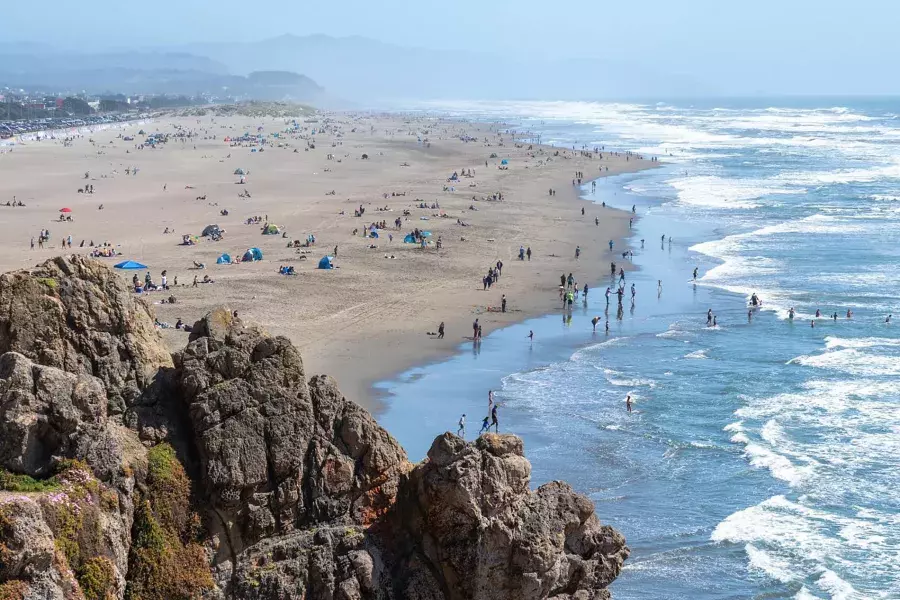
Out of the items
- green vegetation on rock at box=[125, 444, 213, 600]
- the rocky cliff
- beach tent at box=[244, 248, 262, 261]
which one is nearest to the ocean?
the rocky cliff

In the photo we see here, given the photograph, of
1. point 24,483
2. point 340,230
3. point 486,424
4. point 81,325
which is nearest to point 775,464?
point 486,424

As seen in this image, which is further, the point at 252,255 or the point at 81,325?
the point at 252,255

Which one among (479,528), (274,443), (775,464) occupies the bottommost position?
(775,464)

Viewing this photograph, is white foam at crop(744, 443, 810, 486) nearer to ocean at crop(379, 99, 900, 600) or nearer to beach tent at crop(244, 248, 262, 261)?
ocean at crop(379, 99, 900, 600)

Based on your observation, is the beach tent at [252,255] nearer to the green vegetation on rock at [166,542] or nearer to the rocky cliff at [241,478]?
the rocky cliff at [241,478]

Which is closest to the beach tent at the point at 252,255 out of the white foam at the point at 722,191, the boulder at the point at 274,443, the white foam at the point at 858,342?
the white foam at the point at 858,342

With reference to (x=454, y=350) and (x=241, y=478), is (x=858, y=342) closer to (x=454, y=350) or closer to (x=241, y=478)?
(x=454, y=350)
